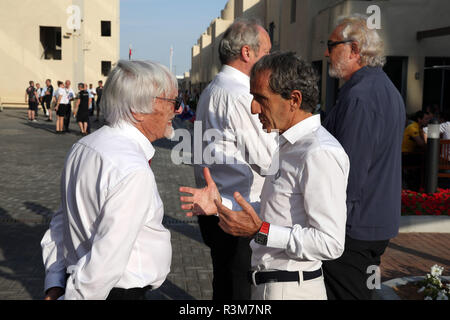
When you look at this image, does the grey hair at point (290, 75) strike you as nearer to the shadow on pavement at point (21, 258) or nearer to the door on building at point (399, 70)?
the shadow on pavement at point (21, 258)

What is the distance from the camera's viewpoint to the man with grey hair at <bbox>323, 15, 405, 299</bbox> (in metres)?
2.56

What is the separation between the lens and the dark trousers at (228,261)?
309cm

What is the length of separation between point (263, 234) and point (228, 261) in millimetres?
1230

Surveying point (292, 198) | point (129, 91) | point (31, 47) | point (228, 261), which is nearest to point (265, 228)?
point (292, 198)

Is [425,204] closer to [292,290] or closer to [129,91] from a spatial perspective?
[292,290]

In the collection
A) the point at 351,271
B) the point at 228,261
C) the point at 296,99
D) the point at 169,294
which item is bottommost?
the point at 169,294

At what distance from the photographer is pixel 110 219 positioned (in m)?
1.79

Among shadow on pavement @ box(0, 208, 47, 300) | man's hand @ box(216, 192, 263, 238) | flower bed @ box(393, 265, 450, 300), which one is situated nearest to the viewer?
man's hand @ box(216, 192, 263, 238)

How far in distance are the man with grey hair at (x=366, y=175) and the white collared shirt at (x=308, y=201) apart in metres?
0.54

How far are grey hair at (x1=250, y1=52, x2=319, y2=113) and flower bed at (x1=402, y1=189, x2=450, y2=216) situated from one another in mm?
5557

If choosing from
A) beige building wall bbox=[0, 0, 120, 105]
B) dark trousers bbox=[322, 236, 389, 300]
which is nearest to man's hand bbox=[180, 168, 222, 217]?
dark trousers bbox=[322, 236, 389, 300]

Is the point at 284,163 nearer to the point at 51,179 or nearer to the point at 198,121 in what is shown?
the point at 198,121

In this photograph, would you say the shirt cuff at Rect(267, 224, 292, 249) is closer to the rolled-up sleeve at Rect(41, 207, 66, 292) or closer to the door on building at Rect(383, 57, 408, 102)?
the rolled-up sleeve at Rect(41, 207, 66, 292)
